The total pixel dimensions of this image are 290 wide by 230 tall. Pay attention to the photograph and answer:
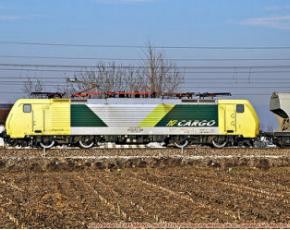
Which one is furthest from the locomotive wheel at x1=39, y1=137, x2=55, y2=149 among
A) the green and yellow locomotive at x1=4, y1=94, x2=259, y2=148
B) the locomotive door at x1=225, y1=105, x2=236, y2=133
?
the locomotive door at x1=225, y1=105, x2=236, y2=133

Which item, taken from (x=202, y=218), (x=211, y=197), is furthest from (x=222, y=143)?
(x=202, y=218)

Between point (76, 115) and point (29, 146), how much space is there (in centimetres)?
384

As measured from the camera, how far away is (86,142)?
1646 inches

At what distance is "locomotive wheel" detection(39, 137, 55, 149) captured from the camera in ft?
136

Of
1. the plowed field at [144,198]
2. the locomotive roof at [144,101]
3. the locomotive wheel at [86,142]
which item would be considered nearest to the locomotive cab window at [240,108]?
the locomotive roof at [144,101]

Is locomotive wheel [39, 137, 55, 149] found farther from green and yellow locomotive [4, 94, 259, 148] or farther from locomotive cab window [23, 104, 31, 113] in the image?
locomotive cab window [23, 104, 31, 113]

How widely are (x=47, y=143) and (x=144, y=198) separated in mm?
25283

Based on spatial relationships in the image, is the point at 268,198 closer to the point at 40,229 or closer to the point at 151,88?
the point at 40,229

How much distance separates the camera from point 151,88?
65.1 meters

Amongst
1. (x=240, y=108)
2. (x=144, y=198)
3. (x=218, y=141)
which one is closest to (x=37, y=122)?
(x=218, y=141)

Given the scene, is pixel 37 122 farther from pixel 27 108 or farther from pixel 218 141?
pixel 218 141

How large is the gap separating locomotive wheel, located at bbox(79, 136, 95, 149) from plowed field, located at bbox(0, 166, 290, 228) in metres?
14.0

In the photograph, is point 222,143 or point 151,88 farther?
point 151,88

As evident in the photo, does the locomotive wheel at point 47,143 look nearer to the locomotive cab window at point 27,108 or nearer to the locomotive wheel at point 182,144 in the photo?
the locomotive cab window at point 27,108
